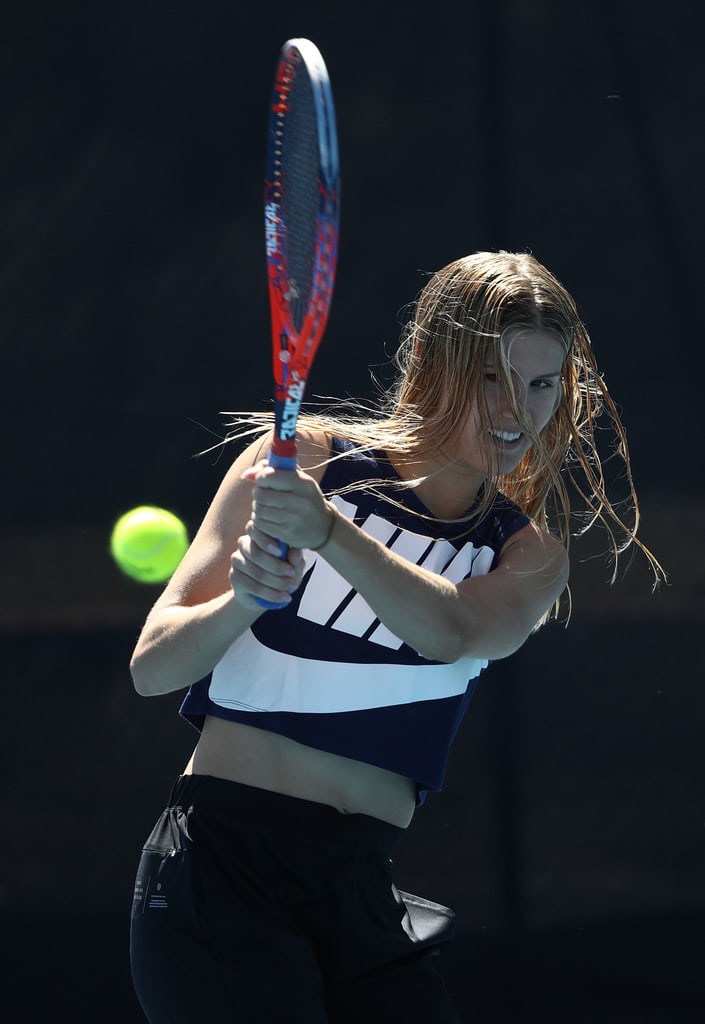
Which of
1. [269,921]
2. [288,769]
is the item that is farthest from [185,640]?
[269,921]

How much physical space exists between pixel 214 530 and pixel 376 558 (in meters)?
0.26

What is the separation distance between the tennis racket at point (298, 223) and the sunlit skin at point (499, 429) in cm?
29

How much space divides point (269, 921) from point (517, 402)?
0.64m

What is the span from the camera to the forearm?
1288 mm

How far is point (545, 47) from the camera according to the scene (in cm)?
286

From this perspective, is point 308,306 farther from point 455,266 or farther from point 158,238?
point 158,238

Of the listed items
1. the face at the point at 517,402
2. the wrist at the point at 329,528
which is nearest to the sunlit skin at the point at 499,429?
the face at the point at 517,402

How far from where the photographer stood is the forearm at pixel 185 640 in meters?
1.29

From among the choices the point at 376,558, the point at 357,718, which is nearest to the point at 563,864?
the point at 357,718

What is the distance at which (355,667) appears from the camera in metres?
1.46

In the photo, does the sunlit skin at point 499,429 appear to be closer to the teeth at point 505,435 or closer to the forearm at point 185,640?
the teeth at point 505,435

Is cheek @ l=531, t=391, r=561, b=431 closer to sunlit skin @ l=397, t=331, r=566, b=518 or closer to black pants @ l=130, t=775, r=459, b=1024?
sunlit skin @ l=397, t=331, r=566, b=518

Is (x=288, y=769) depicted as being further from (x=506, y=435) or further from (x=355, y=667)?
(x=506, y=435)

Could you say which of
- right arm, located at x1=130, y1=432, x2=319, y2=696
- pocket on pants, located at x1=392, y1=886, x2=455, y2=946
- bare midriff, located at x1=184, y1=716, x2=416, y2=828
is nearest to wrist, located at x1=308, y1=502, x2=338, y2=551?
right arm, located at x1=130, y1=432, x2=319, y2=696
